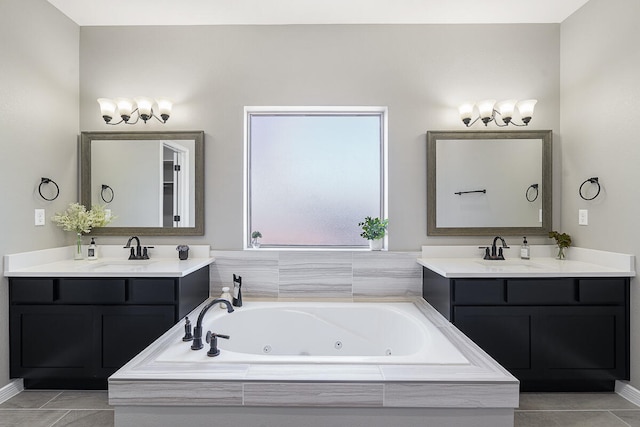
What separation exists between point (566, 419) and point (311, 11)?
10.5ft

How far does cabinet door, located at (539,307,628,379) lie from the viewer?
7.39 ft

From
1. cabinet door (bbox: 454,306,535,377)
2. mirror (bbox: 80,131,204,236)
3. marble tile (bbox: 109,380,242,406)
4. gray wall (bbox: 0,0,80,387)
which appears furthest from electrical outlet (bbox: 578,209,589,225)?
gray wall (bbox: 0,0,80,387)

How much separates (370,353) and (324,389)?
106 centimetres

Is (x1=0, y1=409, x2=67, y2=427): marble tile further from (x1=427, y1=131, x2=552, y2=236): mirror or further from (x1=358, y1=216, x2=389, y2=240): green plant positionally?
(x1=427, y1=131, x2=552, y2=236): mirror

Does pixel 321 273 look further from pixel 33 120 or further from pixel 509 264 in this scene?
pixel 33 120

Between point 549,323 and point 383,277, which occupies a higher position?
point 383,277

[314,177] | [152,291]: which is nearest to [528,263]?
[314,177]

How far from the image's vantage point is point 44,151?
2.59 meters

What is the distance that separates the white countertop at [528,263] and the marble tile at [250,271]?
1.19 metres

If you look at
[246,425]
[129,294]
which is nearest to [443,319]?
[246,425]

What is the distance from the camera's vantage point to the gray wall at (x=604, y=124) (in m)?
2.27

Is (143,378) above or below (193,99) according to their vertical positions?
below

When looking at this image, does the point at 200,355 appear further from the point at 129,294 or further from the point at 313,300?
the point at 313,300

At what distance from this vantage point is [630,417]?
2.08 meters
